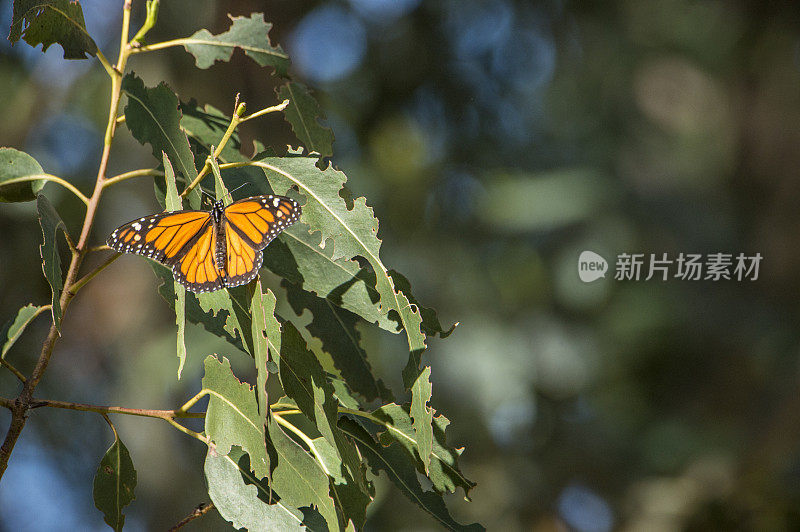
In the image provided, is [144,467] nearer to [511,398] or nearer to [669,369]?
[511,398]

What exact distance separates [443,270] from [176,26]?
1.30 m

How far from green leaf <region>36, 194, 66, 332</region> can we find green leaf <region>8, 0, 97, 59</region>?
13 cm

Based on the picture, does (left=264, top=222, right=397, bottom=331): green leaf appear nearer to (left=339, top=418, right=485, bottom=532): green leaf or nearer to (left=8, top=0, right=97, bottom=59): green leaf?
(left=339, top=418, right=485, bottom=532): green leaf

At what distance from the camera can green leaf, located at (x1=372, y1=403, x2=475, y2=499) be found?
2.17 ft

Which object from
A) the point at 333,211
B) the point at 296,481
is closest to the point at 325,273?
the point at 333,211

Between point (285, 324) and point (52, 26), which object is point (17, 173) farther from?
point (285, 324)

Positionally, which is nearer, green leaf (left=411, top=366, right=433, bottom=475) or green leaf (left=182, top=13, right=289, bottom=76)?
green leaf (left=411, top=366, right=433, bottom=475)

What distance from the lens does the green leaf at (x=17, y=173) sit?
68 centimetres

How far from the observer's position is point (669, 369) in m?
3.09

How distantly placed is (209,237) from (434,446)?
0.86 feet

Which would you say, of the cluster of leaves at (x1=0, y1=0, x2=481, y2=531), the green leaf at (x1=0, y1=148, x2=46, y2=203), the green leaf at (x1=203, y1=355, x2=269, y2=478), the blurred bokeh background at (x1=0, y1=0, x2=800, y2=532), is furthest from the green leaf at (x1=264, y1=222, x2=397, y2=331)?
the blurred bokeh background at (x1=0, y1=0, x2=800, y2=532)

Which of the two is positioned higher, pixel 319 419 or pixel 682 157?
pixel 682 157

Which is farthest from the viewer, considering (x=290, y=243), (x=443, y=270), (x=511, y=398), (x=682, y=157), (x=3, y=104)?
(x=682, y=157)

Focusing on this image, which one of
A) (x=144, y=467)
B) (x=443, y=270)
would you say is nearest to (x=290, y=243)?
(x=144, y=467)
